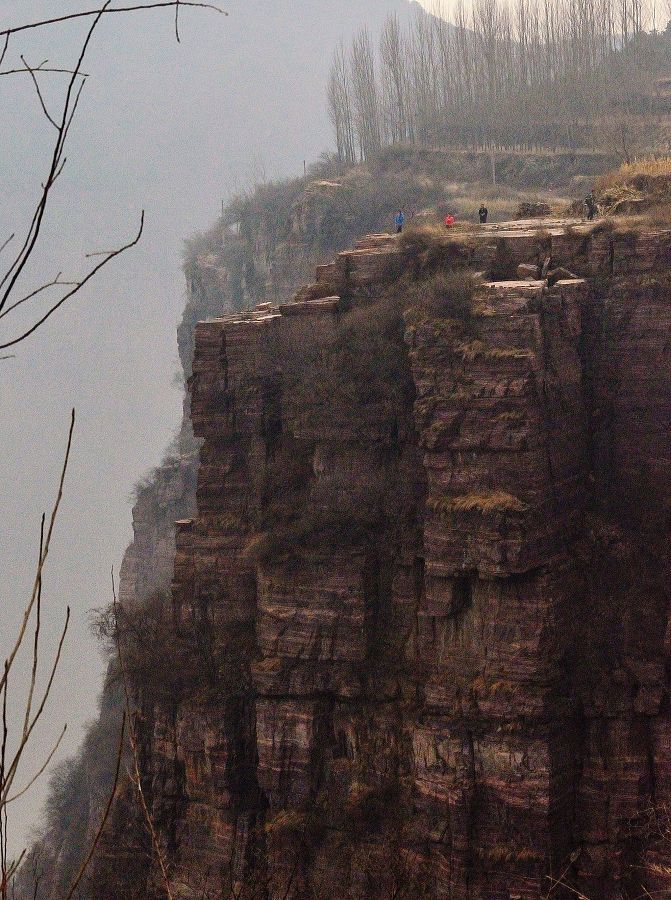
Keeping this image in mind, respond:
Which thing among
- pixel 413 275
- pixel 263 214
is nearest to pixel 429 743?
pixel 413 275

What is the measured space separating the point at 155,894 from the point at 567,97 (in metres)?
59.7

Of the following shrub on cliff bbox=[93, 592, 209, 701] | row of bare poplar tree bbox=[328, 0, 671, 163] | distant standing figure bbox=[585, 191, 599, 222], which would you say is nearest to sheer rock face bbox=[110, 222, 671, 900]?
shrub on cliff bbox=[93, 592, 209, 701]

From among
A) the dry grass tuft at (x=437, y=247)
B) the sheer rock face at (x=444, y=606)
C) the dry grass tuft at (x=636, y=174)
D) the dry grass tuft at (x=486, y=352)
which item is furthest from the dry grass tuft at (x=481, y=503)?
the dry grass tuft at (x=636, y=174)

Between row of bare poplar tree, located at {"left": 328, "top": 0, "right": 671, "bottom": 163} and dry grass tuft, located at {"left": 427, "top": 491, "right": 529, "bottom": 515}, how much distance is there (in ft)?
163

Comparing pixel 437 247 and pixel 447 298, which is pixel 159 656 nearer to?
pixel 447 298

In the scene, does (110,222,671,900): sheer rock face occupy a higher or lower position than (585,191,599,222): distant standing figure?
lower

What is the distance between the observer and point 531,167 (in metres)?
64.2

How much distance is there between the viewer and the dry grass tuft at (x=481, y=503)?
2188cm

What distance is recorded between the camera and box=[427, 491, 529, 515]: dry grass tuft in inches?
861

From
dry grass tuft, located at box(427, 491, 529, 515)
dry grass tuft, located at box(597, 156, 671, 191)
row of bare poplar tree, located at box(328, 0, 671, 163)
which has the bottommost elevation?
dry grass tuft, located at box(427, 491, 529, 515)

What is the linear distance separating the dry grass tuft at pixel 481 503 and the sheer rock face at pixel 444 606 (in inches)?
1.8

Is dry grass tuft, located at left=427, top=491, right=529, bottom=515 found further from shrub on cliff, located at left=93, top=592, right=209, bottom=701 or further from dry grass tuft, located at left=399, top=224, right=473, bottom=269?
shrub on cliff, located at left=93, top=592, right=209, bottom=701

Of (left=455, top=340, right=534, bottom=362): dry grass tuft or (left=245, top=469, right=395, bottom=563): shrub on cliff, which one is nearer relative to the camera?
Result: (left=455, top=340, right=534, bottom=362): dry grass tuft

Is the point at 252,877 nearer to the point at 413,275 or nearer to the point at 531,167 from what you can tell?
the point at 413,275
